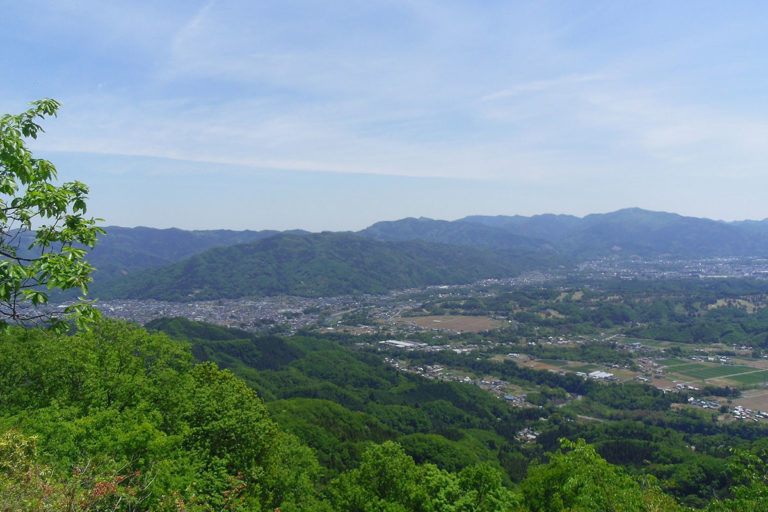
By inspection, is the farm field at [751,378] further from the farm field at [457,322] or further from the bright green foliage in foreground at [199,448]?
the bright green foliage in foreground at [199,448]

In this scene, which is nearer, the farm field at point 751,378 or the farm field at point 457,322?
the farm field at point 751,378

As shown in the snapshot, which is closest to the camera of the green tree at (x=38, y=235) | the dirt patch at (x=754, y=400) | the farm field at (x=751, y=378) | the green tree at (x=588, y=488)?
the green tree at (x=38, y=235)

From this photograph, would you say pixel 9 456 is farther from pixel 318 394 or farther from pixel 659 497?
pixel 318 394

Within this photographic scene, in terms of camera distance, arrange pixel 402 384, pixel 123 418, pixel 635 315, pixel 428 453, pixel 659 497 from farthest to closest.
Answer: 1. pixel 635 315
2. pixel 402 384
3. pixel 428 453
4. pixel 123 418
5. pixel 659 497

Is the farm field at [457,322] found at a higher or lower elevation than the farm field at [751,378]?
lower

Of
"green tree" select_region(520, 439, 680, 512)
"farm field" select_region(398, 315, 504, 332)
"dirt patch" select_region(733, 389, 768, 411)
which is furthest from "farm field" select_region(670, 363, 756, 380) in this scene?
"green tree" select_region(520, 439, 680, 512)

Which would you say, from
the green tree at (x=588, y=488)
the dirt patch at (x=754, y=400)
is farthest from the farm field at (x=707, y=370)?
the green tree at (x=588, y=488)

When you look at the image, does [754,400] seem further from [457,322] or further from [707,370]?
[457,322]

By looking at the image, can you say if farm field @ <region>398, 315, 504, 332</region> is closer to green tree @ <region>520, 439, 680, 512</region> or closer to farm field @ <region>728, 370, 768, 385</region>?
farm field @ <region>728, 370, 768, 385</region>

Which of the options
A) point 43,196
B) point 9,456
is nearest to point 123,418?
point 9,456

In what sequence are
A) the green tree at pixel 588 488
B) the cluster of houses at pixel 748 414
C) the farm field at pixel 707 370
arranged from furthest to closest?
the farm field at pixel 707 370, the cluster of houses at pixel 748 414, the green tree at pixel 588 488
